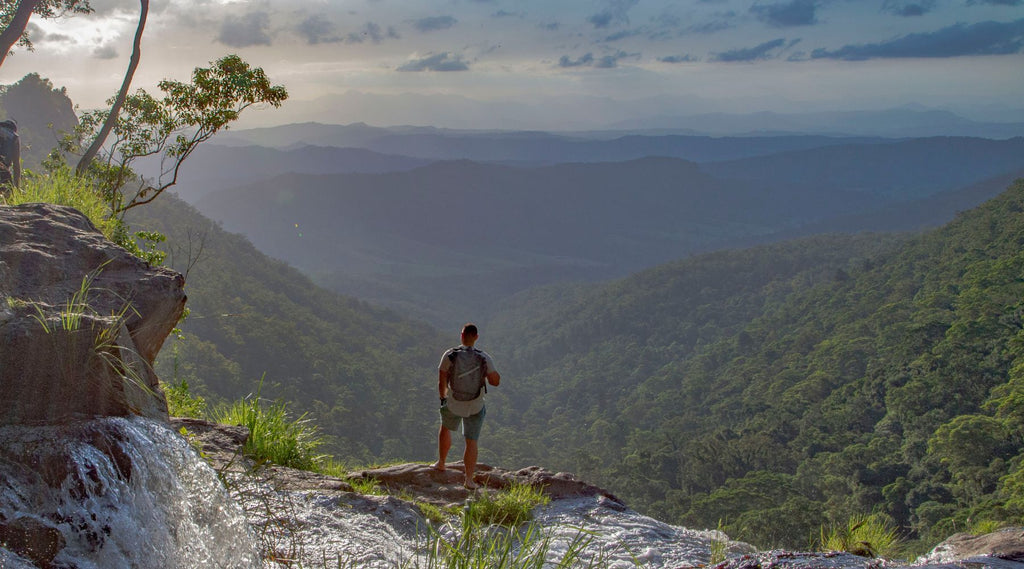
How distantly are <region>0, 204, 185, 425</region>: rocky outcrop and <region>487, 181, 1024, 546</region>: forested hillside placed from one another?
30.6 ft

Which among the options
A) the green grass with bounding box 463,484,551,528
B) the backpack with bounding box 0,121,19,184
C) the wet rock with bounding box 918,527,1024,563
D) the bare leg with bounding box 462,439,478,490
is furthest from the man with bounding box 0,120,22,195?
the wet rock with bounding box 918,527,1024,563

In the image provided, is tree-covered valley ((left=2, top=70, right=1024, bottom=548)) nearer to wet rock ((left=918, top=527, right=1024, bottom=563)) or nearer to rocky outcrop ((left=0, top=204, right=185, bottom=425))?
rocky outcrop ((left=0, top=204, right=185, bottom=425))

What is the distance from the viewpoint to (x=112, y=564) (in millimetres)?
3449

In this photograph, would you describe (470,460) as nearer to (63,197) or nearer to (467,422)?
(467,422)

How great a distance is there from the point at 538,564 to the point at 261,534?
2226 mm

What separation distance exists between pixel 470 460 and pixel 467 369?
1.13 meters

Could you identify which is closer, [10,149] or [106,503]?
[106,503]

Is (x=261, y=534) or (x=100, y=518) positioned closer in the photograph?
(x=100, y=518)

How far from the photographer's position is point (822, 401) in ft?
144

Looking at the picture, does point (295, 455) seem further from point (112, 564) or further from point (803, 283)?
point (803, 283)

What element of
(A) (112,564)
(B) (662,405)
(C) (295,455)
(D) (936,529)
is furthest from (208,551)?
(B) (662,405)

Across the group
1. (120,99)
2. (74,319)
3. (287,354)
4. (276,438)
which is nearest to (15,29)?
(120,99)

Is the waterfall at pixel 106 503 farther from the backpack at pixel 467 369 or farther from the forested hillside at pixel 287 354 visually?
the forested hillside at pixel 287 354

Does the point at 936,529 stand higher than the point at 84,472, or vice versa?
the point at 84,472
